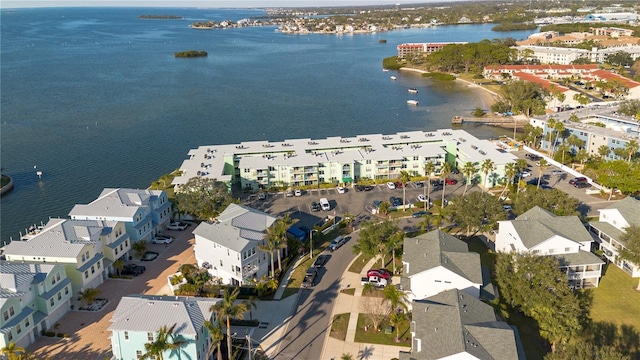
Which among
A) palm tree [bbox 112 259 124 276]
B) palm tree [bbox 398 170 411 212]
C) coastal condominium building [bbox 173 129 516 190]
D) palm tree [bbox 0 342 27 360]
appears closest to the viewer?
palm tree [bbox 0 342 27 360]

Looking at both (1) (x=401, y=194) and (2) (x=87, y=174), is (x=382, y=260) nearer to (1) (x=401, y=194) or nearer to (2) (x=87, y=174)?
(1) (x=401, y=194)

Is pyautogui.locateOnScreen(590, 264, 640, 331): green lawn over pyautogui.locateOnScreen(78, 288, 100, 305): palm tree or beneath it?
beneath

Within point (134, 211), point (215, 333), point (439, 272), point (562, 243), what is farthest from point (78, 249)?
point (562, 243)

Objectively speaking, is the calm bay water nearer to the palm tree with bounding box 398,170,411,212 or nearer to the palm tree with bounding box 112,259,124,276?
the palm tree with bounding box 112,259,124,276

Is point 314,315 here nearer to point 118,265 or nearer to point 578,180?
point 118,265

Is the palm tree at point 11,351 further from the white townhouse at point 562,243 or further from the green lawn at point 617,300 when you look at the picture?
the green lawn at point 617,300

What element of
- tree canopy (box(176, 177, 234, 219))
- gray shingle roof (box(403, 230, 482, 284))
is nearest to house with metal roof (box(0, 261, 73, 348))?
tree canopy (box(176, 177, 234, 219))

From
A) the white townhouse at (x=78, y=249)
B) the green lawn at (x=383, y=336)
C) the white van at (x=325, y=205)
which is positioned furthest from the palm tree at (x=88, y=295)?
the white van at (x=325, y=205)
